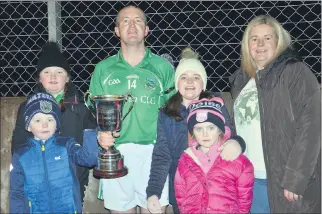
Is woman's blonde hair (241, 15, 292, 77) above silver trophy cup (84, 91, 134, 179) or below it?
above

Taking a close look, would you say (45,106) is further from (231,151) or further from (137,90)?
(231,151)

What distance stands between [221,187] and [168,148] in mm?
547

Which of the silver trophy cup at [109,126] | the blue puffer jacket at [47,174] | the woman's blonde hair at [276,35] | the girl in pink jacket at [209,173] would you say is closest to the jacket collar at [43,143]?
the blue puffer jacket at [47,174]

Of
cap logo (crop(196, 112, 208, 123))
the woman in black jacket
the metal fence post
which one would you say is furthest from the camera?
the metal fence post

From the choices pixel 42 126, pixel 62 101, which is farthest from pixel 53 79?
pixel 42 126

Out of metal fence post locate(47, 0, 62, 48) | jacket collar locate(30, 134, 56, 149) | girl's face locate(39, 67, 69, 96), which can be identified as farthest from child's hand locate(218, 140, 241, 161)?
metal fence post locate(47, 0, 62, 48)

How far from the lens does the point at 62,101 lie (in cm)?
371

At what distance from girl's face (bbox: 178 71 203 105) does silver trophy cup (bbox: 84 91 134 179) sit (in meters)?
Answer: 0.45

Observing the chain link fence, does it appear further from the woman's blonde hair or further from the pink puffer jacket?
the pink puffer jacket

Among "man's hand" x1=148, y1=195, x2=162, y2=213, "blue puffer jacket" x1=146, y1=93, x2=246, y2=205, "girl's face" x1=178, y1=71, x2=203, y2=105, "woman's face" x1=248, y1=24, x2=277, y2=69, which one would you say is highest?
"woman's face" x1=248, y1=24, x2=277, y2=69

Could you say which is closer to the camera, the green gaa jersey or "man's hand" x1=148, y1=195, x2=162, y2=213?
"man's hand" x1=148, y1=195, x2=162, y2=213

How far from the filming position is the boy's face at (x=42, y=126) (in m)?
3.40

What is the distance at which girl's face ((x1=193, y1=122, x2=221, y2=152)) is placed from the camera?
3.25 m

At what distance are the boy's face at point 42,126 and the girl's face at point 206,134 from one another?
3.53ft
